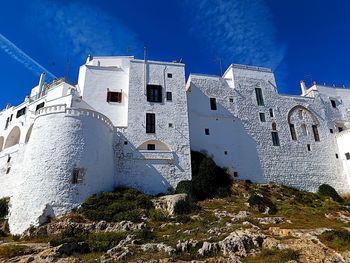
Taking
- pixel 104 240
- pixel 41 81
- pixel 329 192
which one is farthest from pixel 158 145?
pixel 329 192

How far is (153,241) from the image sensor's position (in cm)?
1423

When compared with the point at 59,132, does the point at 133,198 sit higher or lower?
lower

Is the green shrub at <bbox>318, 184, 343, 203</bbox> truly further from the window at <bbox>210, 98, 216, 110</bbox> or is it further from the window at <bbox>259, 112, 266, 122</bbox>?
the window at <bbox>210, 98, 216, 110</bbox>

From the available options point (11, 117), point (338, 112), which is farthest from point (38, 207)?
point (338, 112)

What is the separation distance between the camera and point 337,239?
37.7 ft

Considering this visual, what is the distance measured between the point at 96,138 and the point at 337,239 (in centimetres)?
1781

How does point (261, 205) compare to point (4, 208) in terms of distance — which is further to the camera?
point (4, 208)

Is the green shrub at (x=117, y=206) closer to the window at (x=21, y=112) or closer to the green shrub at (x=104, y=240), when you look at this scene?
the green shrub at (x=104, y=240)

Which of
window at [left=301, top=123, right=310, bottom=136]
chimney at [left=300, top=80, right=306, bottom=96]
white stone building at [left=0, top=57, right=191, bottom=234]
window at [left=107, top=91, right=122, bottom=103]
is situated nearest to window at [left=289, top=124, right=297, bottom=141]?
window at [left=301, top=123, right=310, bottom=136]

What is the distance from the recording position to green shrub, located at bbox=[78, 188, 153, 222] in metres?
18.5

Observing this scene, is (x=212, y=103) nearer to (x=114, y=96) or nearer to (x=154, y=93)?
(x=154, y=93)

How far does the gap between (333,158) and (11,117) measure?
4129 centimetres

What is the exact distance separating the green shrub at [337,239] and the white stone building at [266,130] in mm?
16849

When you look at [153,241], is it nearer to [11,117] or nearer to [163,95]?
[163,95]
